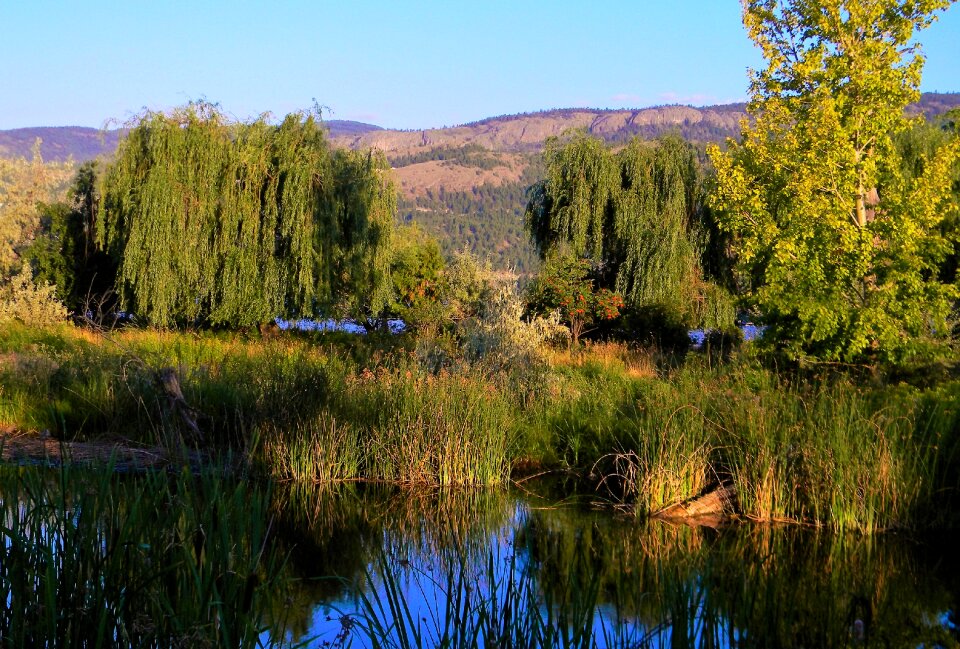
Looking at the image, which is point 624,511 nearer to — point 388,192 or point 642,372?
point 642,372

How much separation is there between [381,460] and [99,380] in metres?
4.23

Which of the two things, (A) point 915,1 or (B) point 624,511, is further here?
(A) point 915,1

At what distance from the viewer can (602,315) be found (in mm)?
21938

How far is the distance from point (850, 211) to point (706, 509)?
698 centimetres

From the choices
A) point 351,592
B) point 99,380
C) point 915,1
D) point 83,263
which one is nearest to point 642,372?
point 915,1

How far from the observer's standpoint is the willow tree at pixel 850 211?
12.2 meters

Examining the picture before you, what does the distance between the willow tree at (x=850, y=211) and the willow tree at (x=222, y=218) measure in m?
9.43

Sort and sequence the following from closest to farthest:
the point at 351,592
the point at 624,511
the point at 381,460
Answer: the point at 351,592 → the point at 624,511 → the point at 381,460

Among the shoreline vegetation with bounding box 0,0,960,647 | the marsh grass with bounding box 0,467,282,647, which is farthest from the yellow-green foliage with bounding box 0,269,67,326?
the marsh grass with bounding box 0,467,282,647

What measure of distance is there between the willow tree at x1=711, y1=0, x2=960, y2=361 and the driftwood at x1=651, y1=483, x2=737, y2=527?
15.3 feet

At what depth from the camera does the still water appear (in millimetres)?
5332

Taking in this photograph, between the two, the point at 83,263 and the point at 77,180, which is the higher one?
the point at 77,180

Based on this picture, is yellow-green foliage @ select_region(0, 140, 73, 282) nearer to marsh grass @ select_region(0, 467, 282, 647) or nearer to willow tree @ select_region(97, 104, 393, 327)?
willow tree @ select_region(97, 104, 393, 327)

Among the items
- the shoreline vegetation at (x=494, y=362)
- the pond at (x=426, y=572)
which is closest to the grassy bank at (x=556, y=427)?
the shoreline vegetation at (x=494, y=362)
